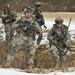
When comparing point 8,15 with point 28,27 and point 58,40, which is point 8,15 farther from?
point 28,27

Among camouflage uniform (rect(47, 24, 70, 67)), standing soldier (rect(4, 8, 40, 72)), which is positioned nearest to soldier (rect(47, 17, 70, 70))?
camouflage uniform (rect(47, 24, 70, 67))

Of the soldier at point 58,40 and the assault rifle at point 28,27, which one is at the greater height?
the assault rifle at point 28,27

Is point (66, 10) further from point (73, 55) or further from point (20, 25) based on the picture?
point (20, 25)

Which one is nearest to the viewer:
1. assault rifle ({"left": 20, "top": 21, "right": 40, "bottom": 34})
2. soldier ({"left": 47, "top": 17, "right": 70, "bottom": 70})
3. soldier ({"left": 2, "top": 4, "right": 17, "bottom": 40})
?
assault rifle ({"left": 20, "top": 21, "right": 40, "bottom": 34})

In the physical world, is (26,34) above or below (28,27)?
below

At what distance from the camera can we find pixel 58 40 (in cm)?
1040

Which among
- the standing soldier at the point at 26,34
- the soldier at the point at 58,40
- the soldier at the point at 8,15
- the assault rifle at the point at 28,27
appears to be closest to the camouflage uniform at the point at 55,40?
the soldier at the point at 58,40

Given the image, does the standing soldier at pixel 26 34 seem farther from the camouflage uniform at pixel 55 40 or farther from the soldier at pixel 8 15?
the soldier at pixel 8 15

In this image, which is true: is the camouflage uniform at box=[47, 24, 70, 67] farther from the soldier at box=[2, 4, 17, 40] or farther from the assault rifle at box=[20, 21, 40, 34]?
the soldier at box=[2, 4, 17, 40]

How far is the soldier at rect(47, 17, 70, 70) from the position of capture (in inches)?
400

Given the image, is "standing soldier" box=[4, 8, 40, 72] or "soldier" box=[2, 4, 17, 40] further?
"soldier" box=[2, 4, 17, 40]

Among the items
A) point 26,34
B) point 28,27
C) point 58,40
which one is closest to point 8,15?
point 58,40

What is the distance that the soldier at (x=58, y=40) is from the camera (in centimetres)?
1016

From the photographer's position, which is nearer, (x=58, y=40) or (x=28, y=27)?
(x=28, y=27)
